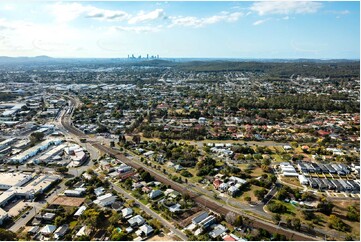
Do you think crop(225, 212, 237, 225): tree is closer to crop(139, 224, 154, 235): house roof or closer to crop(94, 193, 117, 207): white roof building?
crop(139, 224, 154, 235): house roof

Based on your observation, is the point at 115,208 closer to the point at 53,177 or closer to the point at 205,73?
the point at 53,177

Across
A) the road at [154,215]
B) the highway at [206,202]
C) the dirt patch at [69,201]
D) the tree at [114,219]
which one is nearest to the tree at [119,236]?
the tree at [114,219]

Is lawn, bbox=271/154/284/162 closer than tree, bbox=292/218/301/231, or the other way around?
tree, bbox=292/218/301/231

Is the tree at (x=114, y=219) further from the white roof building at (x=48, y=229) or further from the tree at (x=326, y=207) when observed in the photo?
the tree at (x=326, y=207)

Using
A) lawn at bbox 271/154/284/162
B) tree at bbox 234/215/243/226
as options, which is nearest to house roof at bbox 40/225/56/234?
tree at bbox 234/215/243/226

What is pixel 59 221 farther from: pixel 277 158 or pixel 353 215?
pixel 277 158

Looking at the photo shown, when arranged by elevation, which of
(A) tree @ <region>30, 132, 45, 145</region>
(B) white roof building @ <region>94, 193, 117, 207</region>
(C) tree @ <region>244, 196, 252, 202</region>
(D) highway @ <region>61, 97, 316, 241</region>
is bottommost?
(D) highway @ <region>61, 97, 316, 241</region>

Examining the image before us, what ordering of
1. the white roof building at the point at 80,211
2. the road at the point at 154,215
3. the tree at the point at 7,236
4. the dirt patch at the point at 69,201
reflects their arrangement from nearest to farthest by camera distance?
1. the tree at the point at 7,236
2. the road at the point at 154,215
3. the white roof building at the point at 80,211
4. the dirt patch at the point at 69,201

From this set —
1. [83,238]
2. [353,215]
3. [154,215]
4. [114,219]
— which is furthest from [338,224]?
[83,238]
